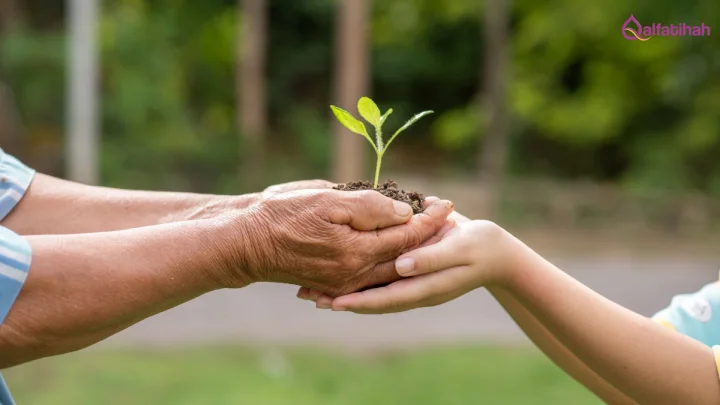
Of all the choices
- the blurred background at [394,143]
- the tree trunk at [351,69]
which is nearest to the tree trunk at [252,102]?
the blurred background at [394,143]

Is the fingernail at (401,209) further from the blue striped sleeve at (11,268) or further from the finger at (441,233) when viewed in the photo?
the blue striped sleeve at (11,268)

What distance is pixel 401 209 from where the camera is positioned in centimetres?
235

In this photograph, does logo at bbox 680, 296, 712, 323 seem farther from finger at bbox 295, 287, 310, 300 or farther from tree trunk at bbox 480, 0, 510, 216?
tree trunk at bbox 480, 0, 510, 216

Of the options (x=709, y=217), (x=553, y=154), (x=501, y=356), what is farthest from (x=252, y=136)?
(x=501, y=356)

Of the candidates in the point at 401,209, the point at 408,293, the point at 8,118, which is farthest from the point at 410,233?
the point at 8,118

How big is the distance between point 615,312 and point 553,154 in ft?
43.6

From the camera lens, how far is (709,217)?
11.9 meters

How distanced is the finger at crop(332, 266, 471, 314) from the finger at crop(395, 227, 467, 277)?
0.02 metres

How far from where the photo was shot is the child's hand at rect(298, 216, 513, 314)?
2256 mm

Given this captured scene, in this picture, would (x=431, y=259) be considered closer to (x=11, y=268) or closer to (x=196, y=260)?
(x=196, y=260)

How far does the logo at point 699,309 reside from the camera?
2465 millimetres

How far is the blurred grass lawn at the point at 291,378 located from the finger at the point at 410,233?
11.1 feet

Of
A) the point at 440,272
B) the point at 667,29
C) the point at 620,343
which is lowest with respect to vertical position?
the point at 620,343

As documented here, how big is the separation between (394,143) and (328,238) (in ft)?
46.6
